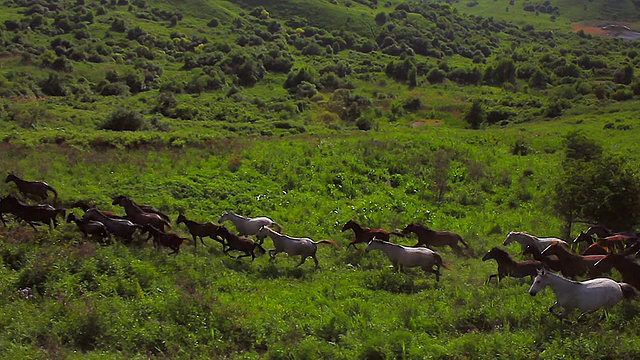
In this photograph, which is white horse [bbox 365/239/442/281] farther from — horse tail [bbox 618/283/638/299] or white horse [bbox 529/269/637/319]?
horse tail [bbox 618/283/638/299]

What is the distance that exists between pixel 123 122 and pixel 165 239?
80.3 ft

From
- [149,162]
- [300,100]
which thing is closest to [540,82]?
[300,100]

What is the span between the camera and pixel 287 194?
79.7 ft

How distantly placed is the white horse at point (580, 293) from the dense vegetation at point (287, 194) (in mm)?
377

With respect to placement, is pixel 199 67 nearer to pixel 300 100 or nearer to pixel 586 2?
pixel 300 100

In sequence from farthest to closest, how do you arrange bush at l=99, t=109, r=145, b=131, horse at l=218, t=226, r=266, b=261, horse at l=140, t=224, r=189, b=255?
1. bush at l=99, t=109, r=145, b=131
2. horse at l=218, t=226, r=266, b=261
3. horse at l=140, t=224, r=189, b=255

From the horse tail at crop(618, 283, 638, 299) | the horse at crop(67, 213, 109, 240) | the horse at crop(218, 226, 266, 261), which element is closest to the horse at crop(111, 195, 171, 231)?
the horse at crop(67, 213, 109, 240)

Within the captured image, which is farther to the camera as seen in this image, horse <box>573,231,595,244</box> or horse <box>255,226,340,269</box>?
horse <box>573,231,595,244</box>

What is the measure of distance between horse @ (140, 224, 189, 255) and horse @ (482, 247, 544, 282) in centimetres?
907

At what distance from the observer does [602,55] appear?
335 ft

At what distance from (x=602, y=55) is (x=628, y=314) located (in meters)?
106

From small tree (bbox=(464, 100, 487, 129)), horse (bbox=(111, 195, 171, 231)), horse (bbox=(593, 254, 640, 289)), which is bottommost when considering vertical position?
small tree (bbox=(464, 100, 487, 129))

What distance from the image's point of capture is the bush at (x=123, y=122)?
37.2 m

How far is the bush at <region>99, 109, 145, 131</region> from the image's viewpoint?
37219 mm
